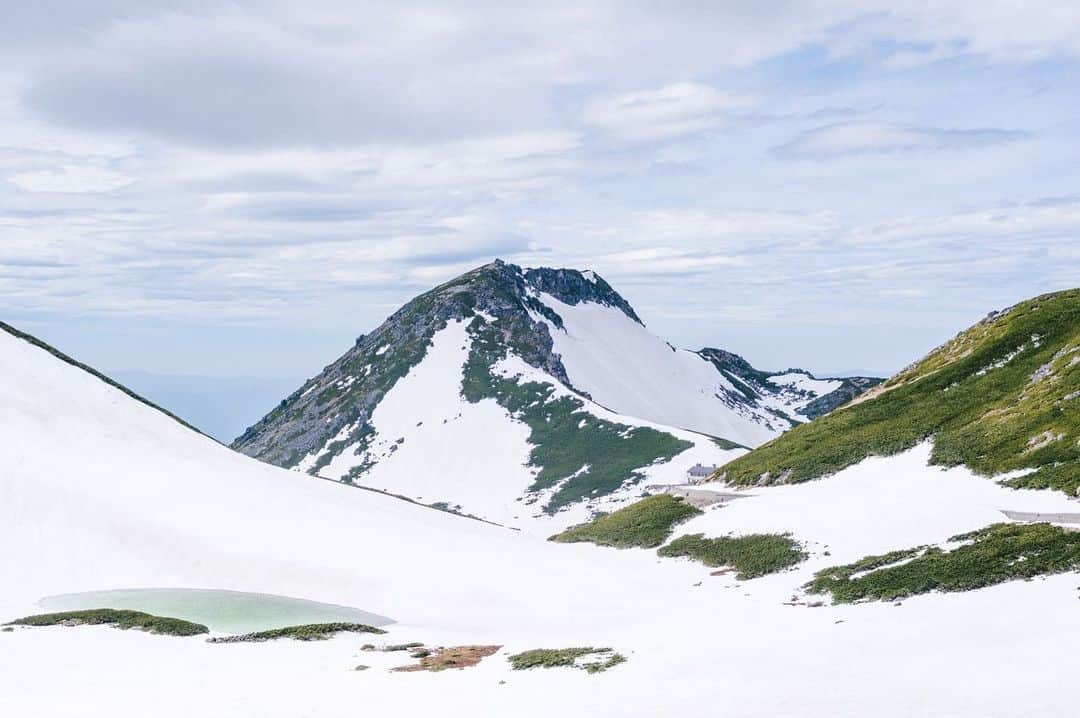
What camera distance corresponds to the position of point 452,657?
3341cm

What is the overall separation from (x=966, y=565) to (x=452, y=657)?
21.8 metres

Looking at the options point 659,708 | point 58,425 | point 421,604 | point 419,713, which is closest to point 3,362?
point 58,425

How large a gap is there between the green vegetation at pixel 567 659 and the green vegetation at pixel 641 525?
34.3 meters

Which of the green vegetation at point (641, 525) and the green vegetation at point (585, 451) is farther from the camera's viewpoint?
the green vegetation at point (585, 451)

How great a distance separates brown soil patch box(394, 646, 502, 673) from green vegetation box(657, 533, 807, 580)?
20.9 m

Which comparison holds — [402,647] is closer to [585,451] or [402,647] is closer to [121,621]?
[121,621]

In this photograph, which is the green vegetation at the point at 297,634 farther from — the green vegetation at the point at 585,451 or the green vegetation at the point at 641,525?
the green vegetation at the point at 585,451

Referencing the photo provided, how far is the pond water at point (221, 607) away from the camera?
142ft

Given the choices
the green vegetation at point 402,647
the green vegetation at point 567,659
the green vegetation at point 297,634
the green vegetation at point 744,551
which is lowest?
the green vegetation at point 567,659

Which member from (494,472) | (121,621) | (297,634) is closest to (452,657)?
(297,634)

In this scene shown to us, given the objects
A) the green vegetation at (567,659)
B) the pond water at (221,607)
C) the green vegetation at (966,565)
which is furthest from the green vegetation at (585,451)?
the green vegetation at (567,659)

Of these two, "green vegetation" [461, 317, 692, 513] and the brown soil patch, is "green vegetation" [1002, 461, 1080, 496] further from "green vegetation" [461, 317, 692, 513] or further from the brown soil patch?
"green vegetation" [461, 317, 692, 513]

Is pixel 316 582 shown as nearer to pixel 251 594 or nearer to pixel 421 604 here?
pixel 251 594

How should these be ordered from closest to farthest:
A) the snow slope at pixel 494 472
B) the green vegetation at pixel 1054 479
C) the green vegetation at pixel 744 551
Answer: the green vegetation at pixel 1054 479 → the green vegetation at pixel 744 551 → the snow slope at pixel 494 472
